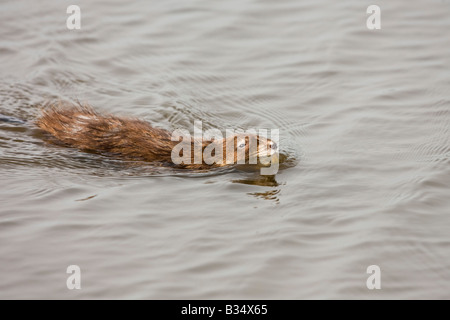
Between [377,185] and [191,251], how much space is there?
7.40 feet

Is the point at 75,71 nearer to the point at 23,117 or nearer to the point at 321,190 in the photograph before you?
→ the point at 23,117

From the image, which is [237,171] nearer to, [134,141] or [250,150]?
[250,150]

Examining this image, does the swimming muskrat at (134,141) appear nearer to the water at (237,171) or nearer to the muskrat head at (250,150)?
the muskrat head at (250,150)

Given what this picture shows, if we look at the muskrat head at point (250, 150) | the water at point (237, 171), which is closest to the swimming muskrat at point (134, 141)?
the muskrat head at point (250, 150)

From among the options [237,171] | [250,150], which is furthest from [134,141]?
[250,150]

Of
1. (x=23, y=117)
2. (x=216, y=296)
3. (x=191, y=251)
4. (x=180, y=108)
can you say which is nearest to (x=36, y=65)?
(x=23, y=117)

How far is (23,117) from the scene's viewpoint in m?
8.95

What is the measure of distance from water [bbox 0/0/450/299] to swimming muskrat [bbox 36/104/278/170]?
175mm

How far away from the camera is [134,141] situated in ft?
25.3

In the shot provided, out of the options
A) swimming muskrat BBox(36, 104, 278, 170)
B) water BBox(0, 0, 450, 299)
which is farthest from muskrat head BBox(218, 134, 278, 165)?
water BBox(0, 0, 450, 299)

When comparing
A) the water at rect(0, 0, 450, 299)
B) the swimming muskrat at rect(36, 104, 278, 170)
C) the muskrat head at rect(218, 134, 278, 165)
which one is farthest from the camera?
the swimming muskrat at rect(36, 104, 278, 170)

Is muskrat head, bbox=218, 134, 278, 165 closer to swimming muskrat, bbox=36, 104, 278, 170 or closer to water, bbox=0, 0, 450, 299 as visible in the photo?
swimming muskrat, bbox=36, 104, 278, 170

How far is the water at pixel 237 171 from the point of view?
18.3 ft

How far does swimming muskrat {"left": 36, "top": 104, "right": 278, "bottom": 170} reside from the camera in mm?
7555
